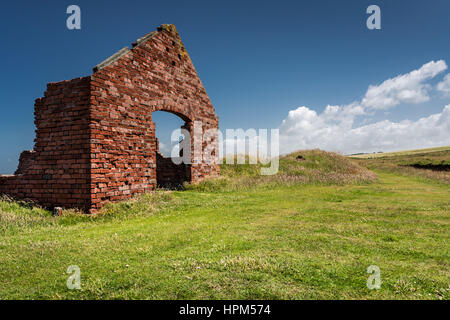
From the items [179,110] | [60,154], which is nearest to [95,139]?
[60,154]

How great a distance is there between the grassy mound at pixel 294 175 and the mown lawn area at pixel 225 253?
15.9 ft

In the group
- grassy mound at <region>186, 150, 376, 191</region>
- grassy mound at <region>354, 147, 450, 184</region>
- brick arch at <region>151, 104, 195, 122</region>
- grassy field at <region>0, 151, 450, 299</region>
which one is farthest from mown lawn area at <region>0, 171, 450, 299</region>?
grassy mound at <region>354, 147, 450, 184</region>

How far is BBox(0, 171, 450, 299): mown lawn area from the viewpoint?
2498 mm

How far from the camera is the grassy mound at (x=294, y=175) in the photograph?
11.5 metres

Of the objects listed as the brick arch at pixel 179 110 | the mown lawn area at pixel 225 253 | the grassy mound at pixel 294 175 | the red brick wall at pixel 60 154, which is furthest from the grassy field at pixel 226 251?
the grassy mound at pixel 294 175

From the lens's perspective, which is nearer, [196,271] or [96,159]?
[196,271]

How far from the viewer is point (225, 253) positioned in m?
3.51

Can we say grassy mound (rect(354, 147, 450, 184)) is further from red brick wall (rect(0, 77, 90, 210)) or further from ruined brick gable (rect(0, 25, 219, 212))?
red brick wall (rect(0, 77, 90, 210))

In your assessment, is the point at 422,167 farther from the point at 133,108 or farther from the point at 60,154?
the point at 60,154

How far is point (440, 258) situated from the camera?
3314mm

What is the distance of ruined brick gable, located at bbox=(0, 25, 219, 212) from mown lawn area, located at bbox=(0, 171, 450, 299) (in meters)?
0.75
